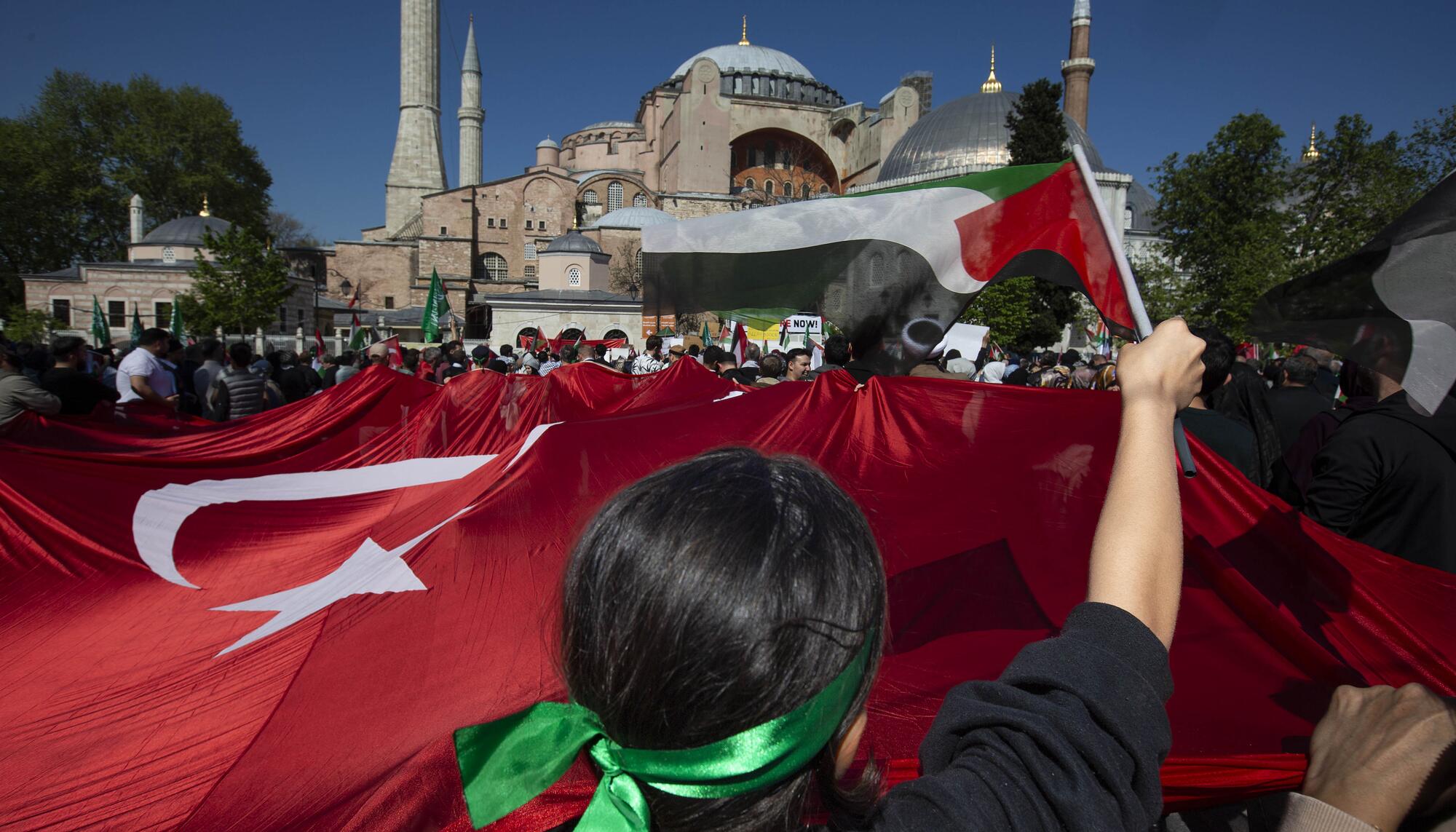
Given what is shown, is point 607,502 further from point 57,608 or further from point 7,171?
point 7,171

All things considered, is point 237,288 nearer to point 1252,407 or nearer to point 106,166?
point 106,166

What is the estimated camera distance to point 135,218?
50.8 m

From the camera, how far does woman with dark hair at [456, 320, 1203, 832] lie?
84 cm

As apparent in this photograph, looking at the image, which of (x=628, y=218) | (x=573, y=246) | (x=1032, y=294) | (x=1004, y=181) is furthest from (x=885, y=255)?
(x=628, y=218)

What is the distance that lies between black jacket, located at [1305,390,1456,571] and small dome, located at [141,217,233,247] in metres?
57.4

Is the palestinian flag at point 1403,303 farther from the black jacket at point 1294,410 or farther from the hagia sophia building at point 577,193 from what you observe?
the hagia sophia building at point 577,193

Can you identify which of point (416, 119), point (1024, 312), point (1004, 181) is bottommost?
point (1004, 181)

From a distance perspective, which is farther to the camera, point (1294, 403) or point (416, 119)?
point (416, 119)

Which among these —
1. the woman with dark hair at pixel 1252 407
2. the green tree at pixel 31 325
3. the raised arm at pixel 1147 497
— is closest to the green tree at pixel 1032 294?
the woman with dark hair at pixel 1252 407

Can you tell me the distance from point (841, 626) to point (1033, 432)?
221 cm

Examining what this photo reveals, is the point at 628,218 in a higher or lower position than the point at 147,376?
higher

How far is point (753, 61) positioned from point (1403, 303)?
78.0 metres

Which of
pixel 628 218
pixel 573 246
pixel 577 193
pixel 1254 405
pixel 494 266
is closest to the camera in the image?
pixel 1254 405

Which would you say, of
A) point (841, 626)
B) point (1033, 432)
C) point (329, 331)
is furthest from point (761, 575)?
point (329, 331)
